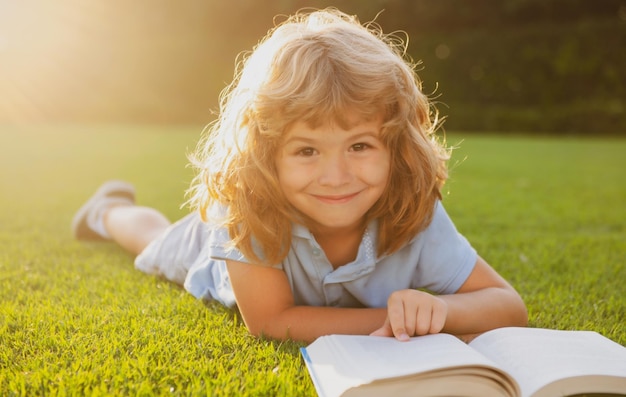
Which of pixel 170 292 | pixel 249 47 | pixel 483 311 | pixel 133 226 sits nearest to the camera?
pixel 483 311

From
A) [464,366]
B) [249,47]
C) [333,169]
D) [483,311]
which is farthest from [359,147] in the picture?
[249,47]

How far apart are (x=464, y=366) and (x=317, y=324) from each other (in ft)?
2.12

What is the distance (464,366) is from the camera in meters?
1.45

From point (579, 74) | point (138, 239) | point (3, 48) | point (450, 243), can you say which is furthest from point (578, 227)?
point (3, 48)

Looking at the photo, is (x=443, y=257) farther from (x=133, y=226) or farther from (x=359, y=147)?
(x=133, y=226)

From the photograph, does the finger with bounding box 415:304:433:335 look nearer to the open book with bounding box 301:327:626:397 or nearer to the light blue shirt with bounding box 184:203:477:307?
the open book with bounding box 301:327:626:397

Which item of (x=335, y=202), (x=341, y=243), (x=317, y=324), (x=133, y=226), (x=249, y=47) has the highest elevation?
(x=335, y=202)

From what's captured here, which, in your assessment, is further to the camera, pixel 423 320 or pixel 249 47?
pixel 249 47

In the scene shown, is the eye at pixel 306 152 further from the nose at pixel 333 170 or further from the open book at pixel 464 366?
the open book at pixel 464 366

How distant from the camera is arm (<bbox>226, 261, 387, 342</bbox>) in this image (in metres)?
2.00

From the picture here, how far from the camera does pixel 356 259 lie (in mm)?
2193

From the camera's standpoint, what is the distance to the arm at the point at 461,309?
1783 millimetres

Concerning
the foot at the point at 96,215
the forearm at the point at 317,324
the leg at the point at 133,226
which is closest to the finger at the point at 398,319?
the forearm at the point at 317,324

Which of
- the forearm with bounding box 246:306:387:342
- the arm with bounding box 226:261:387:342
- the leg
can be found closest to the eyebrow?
the arm with bounding box 226:261:387:342
